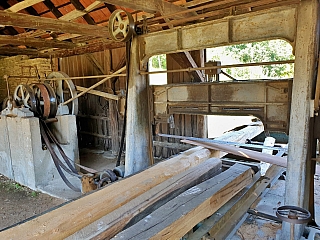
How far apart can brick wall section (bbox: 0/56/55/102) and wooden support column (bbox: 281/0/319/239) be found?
7.81m

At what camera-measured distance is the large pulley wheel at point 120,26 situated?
3.31 meters

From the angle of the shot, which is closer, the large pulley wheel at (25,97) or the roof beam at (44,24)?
the roof beam at (44,24)

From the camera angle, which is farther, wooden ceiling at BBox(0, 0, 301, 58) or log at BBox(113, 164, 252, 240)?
wooden ceiling at BBox(0, 0, 301, 58)

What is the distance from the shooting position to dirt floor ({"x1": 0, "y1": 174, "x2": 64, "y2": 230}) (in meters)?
4.54

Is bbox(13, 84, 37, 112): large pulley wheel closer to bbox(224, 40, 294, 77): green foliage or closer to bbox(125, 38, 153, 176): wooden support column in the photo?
bbox(125, 38, 153, 176): wooden support column

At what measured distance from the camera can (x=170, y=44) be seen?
10.5ft

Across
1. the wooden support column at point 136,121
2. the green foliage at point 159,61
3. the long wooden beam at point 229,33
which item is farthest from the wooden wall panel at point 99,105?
the green foliage at point 159,61

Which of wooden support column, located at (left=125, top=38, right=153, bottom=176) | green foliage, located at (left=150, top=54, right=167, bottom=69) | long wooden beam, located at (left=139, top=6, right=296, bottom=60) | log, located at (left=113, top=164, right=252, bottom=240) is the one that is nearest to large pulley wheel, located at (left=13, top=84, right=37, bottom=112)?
wooden support column, located at (left=125, top=38, right=153, bottom=176)

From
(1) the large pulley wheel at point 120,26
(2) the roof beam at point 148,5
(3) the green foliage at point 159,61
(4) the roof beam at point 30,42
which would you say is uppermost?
(3) the green foliage at point 159,61

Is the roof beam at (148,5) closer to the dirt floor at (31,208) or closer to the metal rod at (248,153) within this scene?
the metal rod at (248,153)

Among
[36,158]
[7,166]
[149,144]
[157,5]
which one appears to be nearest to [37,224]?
[149,144]

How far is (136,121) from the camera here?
364 cm

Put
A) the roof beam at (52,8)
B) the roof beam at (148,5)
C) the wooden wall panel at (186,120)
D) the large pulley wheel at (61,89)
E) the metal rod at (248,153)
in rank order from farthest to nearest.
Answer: the large pulley wheel at (61,89), the wooden wall panel at (186,120), the roof beam at (52,8), the metal rod at (248,153), the roof beam at (148,5)

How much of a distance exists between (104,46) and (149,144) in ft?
13.2
